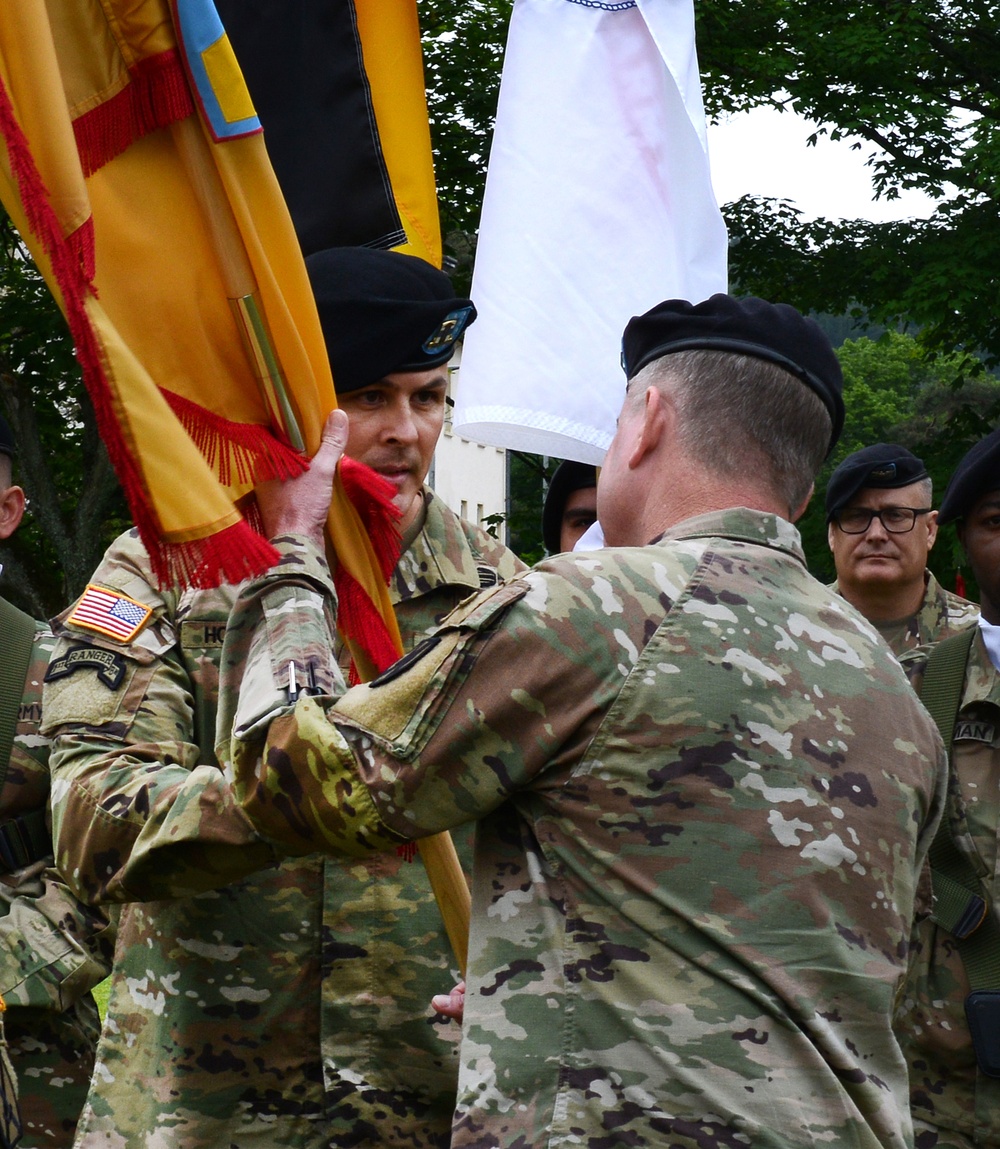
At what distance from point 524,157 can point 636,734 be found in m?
2.96

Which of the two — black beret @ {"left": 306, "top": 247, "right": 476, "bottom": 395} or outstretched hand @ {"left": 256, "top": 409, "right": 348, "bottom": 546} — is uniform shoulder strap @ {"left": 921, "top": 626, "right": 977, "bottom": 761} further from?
outstretched hand @ {"left": 256, "top": 409, "right": 348, "bottom": 546}

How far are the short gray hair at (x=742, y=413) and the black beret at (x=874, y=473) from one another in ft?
13.3

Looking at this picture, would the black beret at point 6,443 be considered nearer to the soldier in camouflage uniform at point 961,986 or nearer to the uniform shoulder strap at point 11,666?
the uniform shoulder strap at point 11,666

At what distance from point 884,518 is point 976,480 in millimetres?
2203

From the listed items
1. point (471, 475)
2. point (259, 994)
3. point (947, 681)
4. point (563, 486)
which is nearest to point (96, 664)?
point (259, 994)

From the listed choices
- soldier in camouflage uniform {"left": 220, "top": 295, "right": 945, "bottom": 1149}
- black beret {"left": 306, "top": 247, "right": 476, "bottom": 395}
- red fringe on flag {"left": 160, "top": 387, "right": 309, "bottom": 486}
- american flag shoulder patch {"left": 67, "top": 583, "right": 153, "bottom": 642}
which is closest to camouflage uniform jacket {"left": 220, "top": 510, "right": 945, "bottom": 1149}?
soldier in camouflage uniform {"left": 220, "top": 295, "right": 945, "bottom": 1149}

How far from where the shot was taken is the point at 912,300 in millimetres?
12812

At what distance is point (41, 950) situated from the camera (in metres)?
3.53

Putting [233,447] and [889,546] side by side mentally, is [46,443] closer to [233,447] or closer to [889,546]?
[889,546]

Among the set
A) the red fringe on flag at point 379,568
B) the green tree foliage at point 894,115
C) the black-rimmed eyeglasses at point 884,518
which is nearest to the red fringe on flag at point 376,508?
the red fringe on flag at point 379,568

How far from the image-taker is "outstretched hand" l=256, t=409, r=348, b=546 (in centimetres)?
265

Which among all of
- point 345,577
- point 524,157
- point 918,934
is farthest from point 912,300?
point 345,577

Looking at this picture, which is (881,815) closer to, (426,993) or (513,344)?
(426,993)

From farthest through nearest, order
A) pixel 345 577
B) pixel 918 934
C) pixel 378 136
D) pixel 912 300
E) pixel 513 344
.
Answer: pixel 912 300 → pixel 513 344 → pixel 918 934 → pixel 378 136 → pixel 345 577
